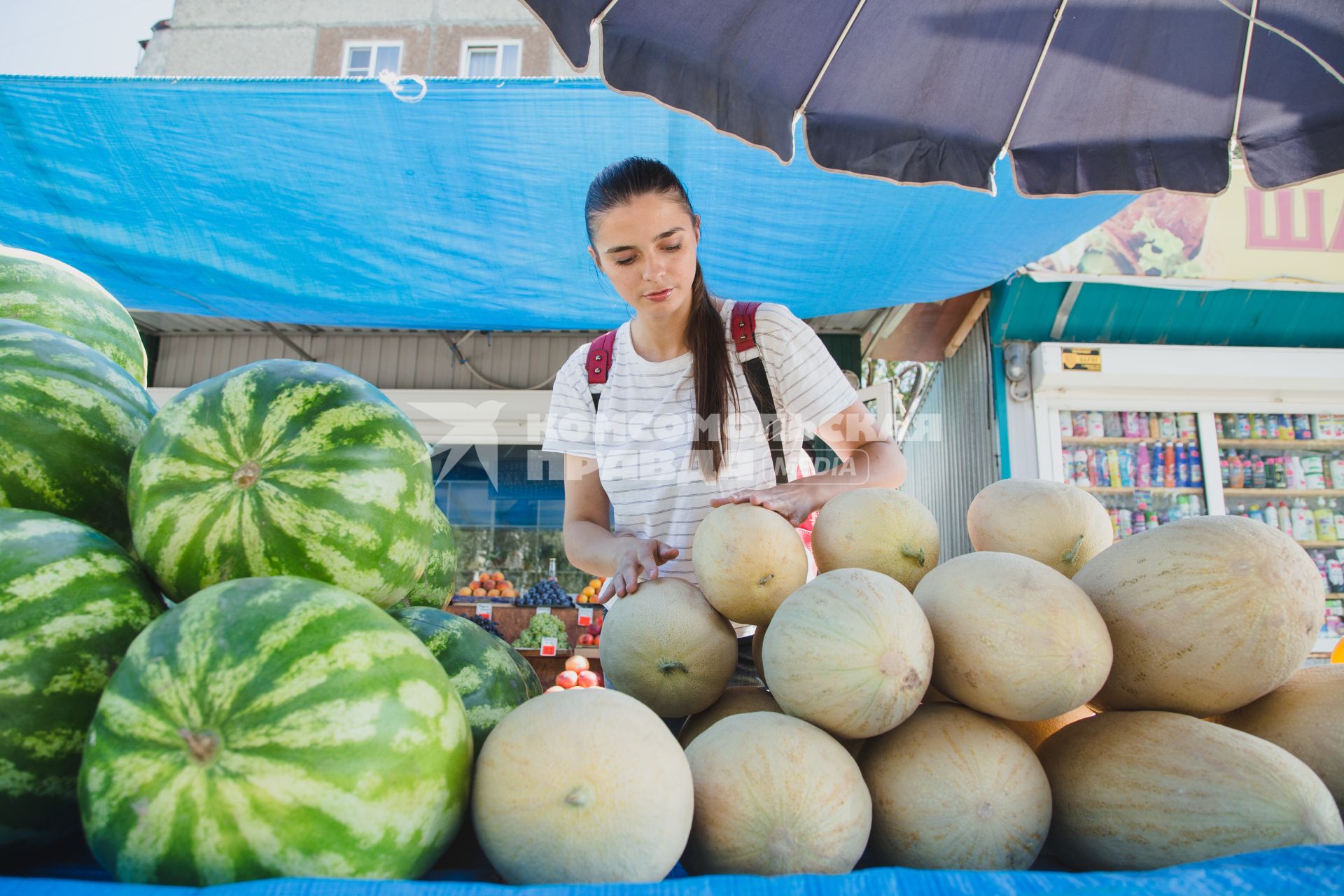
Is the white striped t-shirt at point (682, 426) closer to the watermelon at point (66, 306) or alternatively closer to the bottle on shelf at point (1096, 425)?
the watermelon at point (66, 306)

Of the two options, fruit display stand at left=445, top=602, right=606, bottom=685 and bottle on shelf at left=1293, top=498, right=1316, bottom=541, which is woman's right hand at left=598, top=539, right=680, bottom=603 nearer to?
fruit display stand at left=445, top=602, right=606, bottom=685

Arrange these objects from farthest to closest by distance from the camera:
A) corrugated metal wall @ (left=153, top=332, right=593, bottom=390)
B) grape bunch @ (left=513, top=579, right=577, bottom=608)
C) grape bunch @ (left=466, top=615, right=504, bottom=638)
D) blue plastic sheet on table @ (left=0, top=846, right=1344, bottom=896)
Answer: corrugated metal wall @ (left=153, top=332, right=593, bottom=390)
grape bunch @ (left=513, top=579, right=577, bottom=608)
grape bunch @ (left=466, top=615, right=504, bottom=638)
blue plastic sheet on table @ (left=0, top=846, right=1344, bottom=896)

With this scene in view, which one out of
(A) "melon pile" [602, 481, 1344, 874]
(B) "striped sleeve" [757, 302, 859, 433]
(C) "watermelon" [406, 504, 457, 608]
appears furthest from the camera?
(B) "striped sleeve" [757, 302, 859, 433]

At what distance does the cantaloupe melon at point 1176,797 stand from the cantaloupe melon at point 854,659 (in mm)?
254

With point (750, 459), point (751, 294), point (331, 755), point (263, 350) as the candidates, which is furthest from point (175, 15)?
point (331, 755)

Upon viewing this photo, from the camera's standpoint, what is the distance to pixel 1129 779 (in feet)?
3.18

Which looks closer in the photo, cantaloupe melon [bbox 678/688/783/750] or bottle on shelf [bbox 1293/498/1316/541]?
cantaloupe melon [bbox 678/688/783/750]

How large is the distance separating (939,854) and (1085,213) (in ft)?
13.2

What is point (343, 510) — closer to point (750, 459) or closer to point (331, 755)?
point (331, 755)

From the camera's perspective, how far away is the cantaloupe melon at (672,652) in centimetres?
129

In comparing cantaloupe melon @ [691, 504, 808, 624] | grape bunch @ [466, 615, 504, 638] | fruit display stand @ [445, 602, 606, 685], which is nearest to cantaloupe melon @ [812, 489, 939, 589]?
cantaloupe melon @ [691, 504, 808, 624]

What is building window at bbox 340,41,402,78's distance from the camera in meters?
9.77

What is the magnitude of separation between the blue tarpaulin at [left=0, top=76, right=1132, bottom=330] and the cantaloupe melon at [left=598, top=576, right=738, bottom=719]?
9.05 ft

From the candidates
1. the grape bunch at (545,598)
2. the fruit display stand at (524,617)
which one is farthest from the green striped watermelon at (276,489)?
the grape bunch at (545,598)
